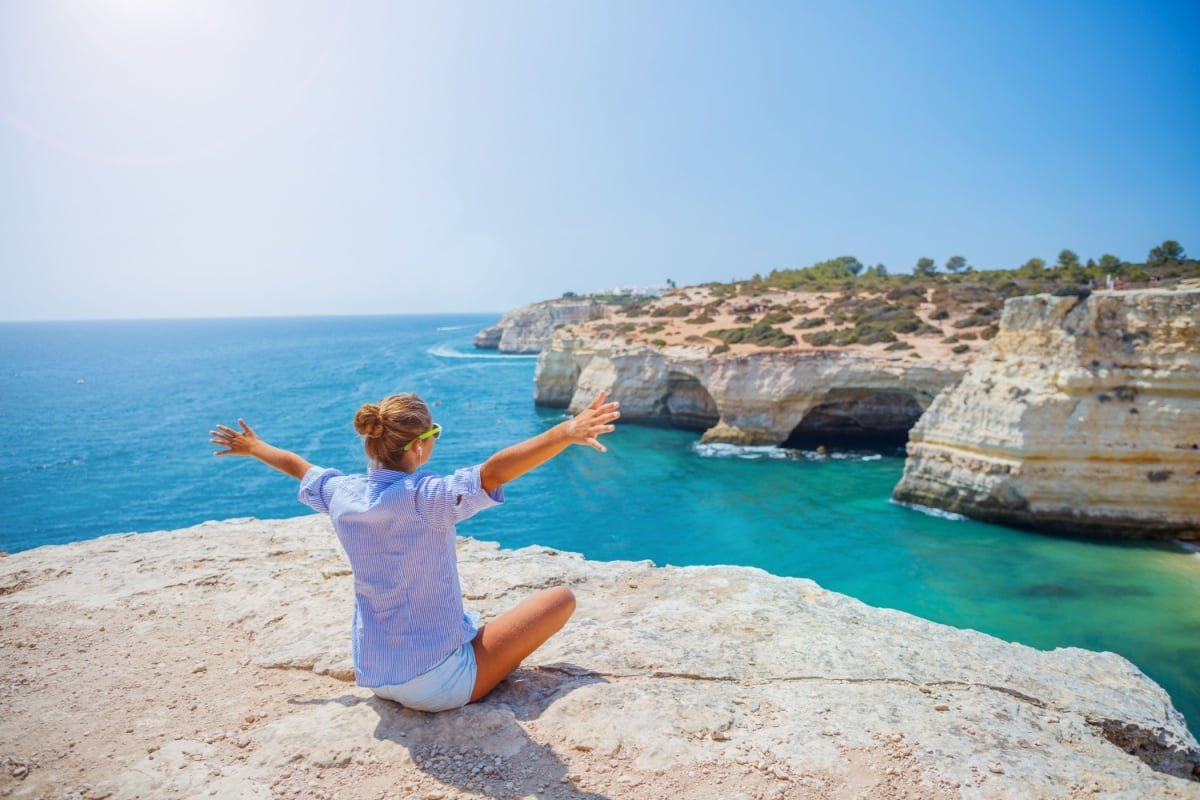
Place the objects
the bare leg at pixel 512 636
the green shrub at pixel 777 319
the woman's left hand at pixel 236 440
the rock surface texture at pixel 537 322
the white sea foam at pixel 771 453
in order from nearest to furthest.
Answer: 1. the bare leg at pixel 512 636
2. the woman's left hand at pixel 236 440
3. the white sea foam at pixel 771 453
4. the green shrub at pixel 777 319
5. the rock surface texture at pixel 537 322

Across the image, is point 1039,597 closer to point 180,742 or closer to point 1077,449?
point 1077,449

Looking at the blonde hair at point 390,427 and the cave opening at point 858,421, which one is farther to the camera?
the cave opening at point 858,421

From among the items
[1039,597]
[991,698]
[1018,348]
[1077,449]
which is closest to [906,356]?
[1018,348]

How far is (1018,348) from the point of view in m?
17.9

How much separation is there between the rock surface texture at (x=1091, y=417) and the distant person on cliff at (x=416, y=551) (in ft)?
59.4

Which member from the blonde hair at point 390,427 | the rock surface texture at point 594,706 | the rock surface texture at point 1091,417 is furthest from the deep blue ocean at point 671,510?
the blonde hair at point 390,427

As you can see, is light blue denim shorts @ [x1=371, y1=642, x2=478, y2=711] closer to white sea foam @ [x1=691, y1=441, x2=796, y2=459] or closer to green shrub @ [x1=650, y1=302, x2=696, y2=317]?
white sea foam @ [x1=691, y1=441, x2=796, y2=459]

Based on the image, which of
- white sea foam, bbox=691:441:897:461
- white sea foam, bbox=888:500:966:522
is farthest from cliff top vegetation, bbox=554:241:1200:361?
white sea foam, bbox=888:500:966:522

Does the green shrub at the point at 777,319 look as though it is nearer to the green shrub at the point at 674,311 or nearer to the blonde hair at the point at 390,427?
the green shrub at the point at 674,311

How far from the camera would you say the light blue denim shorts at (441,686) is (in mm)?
3201

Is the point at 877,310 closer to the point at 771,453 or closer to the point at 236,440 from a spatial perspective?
the point at 771,453

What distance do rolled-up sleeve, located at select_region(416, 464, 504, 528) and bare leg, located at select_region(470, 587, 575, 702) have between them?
0.85 m

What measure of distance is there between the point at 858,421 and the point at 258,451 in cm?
3071

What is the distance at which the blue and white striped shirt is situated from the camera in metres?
2.90
